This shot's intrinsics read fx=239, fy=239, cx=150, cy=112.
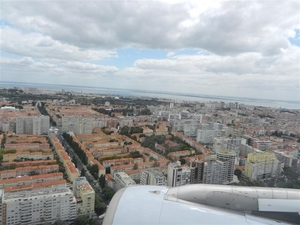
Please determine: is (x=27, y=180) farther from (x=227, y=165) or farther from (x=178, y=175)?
(x=227, y=165)

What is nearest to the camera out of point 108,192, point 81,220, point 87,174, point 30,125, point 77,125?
point 81,220

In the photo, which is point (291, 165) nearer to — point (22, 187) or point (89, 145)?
point (89, 145)

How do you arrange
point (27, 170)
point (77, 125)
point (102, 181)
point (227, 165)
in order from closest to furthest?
point (102, 181) < point (27, 170) < point (227, 165) < point (77, 125)

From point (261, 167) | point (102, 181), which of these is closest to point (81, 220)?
point (102, 181)

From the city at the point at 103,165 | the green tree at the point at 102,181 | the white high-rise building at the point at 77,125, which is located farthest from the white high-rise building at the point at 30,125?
the green tree at the point at 102,181

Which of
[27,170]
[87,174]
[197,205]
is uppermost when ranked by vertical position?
[197,205]

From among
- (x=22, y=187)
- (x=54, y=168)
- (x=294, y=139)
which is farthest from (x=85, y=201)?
(x=294, y=139)

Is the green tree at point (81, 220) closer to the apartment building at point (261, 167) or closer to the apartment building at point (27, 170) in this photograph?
the apartment building at point (27, 170)
